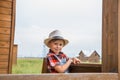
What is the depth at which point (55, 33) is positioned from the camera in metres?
2.44

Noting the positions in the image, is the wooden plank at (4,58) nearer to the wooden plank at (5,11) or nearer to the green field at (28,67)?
the green field at (28,67)

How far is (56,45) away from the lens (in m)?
2.39

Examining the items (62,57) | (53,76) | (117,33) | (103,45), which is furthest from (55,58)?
(53,76)

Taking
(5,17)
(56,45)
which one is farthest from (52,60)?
(5,17)

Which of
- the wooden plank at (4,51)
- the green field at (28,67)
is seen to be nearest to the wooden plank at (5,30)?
the wooden plank at (4,51)

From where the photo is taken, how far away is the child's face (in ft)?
7.77

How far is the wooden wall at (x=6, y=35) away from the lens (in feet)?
16.7

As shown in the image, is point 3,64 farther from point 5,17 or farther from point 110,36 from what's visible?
point 110,36

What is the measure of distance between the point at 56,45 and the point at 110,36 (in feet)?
2.44

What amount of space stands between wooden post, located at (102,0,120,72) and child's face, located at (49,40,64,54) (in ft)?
2.06

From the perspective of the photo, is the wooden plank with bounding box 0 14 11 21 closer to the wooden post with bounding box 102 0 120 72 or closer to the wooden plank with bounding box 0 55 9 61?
the wooden plank with bounding box 0 55 9 61

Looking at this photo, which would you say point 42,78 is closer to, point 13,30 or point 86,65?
point 86,65

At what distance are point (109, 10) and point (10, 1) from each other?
3.75 m

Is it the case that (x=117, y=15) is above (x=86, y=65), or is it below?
above
